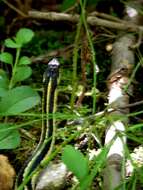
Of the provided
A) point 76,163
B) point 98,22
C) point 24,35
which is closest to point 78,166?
point 76,163

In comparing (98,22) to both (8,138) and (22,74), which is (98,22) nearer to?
(22,74)

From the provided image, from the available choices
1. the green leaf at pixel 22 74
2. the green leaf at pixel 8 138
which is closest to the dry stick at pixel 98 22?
the green leaf at pixel 22 74

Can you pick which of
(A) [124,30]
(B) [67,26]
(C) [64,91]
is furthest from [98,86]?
(B) [67,26]

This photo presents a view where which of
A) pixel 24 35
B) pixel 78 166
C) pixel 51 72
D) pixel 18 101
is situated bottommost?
pixel 78 166

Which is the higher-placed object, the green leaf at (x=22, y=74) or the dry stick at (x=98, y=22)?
the dry stick at (x=98, y=22)

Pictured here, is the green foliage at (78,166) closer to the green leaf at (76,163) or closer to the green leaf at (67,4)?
the green leaf at (76,163)

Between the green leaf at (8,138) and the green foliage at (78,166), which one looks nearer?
the green foliage at (78,166)

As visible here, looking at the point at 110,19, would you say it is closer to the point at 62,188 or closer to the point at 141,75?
the point at 141,75
